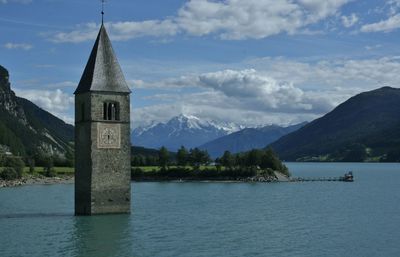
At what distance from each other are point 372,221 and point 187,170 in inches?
4561

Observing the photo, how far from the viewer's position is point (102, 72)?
62.2 metres

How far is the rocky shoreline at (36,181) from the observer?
521 ft

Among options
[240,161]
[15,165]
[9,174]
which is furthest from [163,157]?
[9,174]

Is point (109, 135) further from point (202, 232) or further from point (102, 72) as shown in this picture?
point (202, 232)

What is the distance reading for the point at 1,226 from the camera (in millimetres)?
59594

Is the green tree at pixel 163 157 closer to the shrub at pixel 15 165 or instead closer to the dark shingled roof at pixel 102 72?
the shrub at pixel 15 165

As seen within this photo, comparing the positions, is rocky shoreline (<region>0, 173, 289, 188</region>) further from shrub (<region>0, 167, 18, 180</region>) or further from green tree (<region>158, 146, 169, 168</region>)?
green tree (<region>158, 146, 169, 168</region>)

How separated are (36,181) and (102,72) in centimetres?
11514

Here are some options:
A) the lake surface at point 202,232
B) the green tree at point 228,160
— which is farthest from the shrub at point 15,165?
the lake surface at point 202,232

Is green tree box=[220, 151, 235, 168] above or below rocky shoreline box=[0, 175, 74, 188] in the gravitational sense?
above

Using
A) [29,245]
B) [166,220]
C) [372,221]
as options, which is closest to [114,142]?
[166,220]

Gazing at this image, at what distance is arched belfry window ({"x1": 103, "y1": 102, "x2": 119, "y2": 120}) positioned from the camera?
61562 millimetres

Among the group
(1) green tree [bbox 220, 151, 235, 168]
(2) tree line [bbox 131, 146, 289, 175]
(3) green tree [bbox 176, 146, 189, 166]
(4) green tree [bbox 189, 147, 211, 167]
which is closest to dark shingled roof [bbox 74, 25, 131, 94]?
(2) tree line [bbox 131, 146, 289, 175]

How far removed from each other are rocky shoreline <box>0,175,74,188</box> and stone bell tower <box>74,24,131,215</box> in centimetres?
9949
